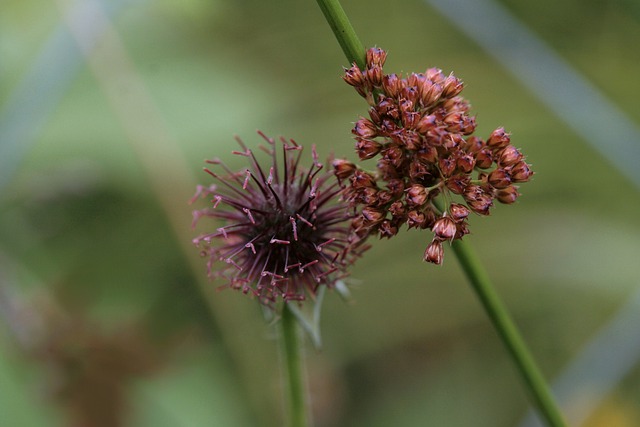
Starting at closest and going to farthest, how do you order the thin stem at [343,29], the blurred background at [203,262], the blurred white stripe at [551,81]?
the thin stem at [343,29], the blurred background at [203,262], the blurred white stripe at [551,81]

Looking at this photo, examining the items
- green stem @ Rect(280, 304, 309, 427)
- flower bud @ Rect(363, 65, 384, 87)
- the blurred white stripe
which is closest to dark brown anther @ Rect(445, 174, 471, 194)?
flower bud @ Rect(363, 65, 384, 87)

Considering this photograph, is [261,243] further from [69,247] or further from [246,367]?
[69,247]

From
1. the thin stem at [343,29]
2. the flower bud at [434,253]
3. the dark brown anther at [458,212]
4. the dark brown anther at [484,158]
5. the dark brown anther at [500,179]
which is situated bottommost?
the flower bud at [434,253]

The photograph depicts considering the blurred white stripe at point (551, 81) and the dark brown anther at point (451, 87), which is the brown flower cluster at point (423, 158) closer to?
the dark brown anther at point (451, 87)

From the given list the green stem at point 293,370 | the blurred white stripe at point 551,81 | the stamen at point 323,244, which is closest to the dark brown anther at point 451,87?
the stamen at point 323,244

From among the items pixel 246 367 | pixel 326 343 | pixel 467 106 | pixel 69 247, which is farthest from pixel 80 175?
pixel 467 106

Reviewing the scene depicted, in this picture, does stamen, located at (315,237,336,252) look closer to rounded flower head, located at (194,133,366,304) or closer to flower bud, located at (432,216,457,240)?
rounded flower head, located at (194,133,366,304)

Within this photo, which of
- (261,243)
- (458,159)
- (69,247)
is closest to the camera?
(458,159)

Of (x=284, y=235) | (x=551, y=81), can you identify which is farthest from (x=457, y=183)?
(x=551, y=81)
